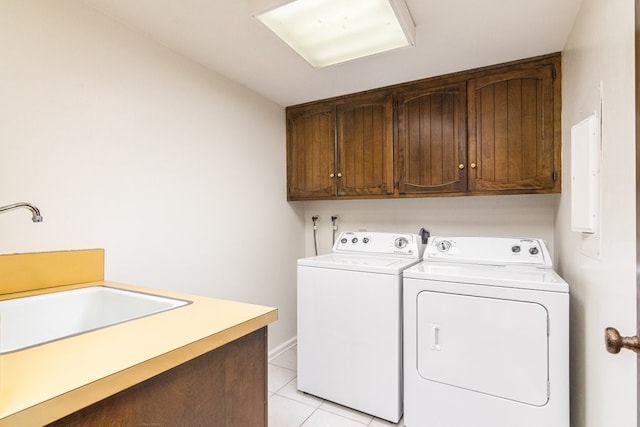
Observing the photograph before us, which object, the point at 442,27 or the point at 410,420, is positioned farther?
the point at 410,420

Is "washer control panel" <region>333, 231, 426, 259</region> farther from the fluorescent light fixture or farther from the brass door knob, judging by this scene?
the brass door knob

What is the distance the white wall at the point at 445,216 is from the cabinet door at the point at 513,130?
33 cm

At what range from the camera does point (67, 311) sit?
121 centimetres

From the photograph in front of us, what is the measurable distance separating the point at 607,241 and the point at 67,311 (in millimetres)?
1983

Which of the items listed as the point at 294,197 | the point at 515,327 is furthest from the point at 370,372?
the point at 294,197

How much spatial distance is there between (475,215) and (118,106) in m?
2.45

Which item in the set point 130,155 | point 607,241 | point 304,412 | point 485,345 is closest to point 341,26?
point 130,155

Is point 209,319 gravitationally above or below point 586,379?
above

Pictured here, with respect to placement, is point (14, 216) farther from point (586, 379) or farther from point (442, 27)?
point (586, 379)

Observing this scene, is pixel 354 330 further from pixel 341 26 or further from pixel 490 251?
pixel 341 26

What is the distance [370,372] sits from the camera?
76.5 inches

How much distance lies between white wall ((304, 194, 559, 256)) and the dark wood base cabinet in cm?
199

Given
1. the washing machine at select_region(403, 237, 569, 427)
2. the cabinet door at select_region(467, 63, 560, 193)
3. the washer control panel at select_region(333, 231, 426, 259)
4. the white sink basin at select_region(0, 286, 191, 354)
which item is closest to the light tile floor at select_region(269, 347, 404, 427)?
the washing machine at select_region(403, 237, 569, 427)

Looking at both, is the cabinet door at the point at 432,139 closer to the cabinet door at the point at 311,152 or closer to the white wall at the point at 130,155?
the cabinet door at the point at 311,152
